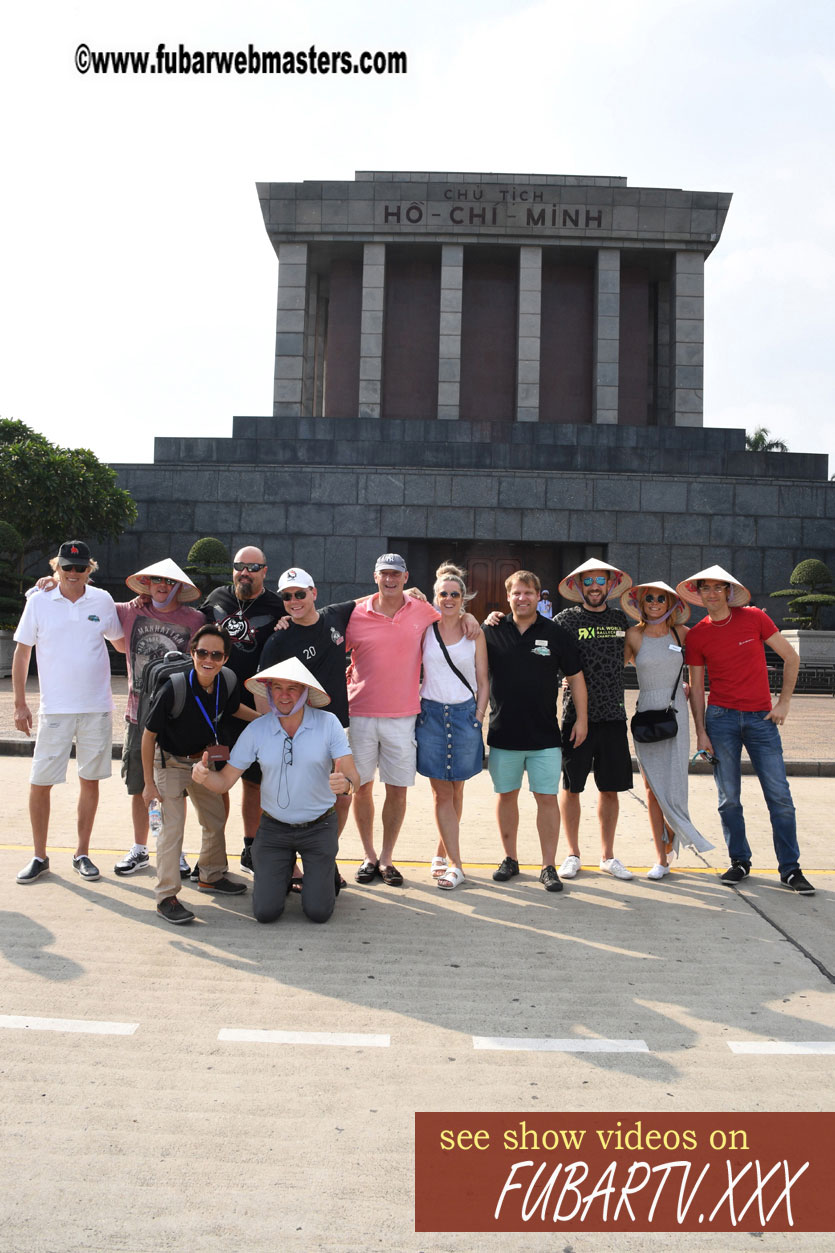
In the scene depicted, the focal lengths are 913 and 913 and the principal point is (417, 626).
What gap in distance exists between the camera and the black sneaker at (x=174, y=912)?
493 centimetres

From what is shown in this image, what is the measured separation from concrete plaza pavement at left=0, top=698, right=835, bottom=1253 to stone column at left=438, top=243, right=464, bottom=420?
21253 mm

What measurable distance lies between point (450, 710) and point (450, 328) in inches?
862

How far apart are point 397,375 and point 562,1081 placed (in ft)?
83.2

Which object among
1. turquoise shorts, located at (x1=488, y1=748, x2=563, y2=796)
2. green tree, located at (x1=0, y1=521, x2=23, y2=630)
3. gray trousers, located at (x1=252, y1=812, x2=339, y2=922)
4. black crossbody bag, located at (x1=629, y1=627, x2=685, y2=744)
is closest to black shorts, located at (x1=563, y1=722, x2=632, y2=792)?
black crossbody bag, located at (x1=629, y1=627, x2=685, y2=744)

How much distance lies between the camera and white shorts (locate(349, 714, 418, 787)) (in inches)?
231

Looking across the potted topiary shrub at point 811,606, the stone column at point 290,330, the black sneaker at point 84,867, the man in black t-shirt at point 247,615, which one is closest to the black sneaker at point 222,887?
the man in black t-shirt at point 247,615

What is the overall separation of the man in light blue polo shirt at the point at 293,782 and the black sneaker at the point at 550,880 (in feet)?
4.59

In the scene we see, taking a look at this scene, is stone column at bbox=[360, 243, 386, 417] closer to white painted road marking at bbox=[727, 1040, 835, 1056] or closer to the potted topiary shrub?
the potted topiary shrub

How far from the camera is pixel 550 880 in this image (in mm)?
5719

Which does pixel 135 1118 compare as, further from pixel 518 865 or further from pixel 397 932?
pixel 518 865

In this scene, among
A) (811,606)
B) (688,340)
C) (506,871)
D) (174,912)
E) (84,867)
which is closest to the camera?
(174,912)

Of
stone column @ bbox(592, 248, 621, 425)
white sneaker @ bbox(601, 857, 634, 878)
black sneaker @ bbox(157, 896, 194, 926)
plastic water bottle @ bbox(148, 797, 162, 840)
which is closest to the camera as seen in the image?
black sneaker @ bbox(157, 896, 194, 926)

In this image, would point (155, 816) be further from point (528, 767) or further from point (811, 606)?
point (811, 606)

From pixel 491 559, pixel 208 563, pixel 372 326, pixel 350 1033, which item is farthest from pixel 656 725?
pixel 372 326
